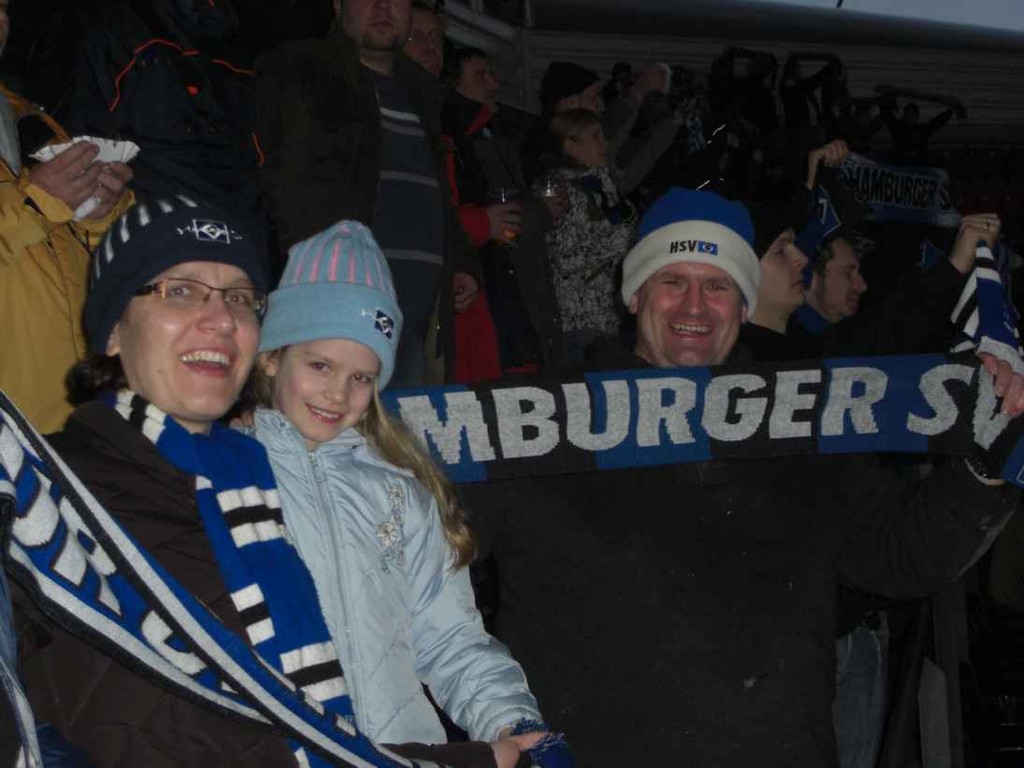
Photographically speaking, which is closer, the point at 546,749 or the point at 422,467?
the point at 546,749

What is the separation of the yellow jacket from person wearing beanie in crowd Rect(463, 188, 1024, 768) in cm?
100

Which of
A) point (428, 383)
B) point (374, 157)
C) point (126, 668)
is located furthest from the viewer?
point (428, 383)

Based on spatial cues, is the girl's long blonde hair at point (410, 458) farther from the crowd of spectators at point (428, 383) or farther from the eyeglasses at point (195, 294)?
the eyeglasses at point (195, 294)

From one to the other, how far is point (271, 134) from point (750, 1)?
13.0 m

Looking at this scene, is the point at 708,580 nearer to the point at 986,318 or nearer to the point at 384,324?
the point at 384,324

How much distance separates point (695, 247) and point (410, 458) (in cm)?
108

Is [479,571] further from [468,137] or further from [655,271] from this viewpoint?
[468,137]

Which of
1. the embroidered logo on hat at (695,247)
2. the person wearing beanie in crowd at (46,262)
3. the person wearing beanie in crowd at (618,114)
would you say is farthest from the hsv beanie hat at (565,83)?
the person wearing beanie in crowd at (46,262)

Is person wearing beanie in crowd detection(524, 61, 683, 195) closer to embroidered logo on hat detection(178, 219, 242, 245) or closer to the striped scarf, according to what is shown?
the striped scarf

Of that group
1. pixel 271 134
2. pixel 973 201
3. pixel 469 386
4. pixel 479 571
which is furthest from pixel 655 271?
pixel 973 201

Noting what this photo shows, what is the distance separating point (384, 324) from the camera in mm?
2727

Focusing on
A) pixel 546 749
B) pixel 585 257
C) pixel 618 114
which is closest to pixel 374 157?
pixel 585 257

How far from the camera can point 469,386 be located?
10.5 ft

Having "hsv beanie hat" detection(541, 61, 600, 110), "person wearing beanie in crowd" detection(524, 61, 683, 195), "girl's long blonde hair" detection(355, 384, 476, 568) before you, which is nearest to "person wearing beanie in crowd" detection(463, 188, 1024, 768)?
"girl's long blonde hair" detection(355, 384, 476, 568)
